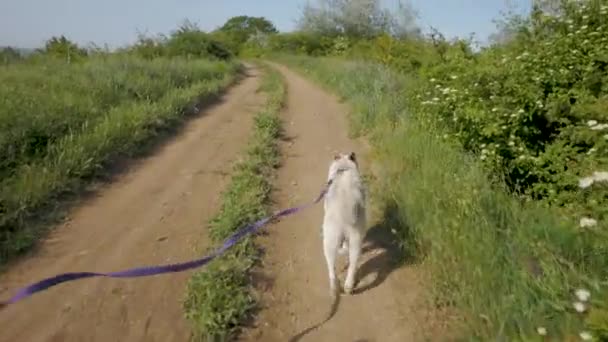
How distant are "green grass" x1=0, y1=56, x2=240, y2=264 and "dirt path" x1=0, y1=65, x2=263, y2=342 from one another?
403 mm

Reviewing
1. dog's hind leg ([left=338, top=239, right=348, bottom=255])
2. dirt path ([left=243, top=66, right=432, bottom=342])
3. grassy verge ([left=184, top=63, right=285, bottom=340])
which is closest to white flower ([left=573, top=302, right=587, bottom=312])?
dirt path ([left=243, top=66, right=432, bottom=342])

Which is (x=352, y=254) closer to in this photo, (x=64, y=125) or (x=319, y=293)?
(x=319, y=293)

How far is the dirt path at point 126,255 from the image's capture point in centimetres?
365

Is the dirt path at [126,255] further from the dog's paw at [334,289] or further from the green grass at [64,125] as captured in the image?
the dog's paw at [334,289]

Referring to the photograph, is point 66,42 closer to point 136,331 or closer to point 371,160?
point 371,160

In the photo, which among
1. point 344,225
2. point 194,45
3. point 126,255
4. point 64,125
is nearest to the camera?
point 344,225

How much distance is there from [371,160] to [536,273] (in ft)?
14.7

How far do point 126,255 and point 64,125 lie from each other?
3.73 meters

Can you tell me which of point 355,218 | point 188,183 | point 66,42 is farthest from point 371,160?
point 66,42

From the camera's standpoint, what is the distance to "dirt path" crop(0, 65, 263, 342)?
12.0 ft

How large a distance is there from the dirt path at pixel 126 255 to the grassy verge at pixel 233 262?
0.50 feet

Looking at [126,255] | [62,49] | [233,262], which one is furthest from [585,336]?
[62,49]

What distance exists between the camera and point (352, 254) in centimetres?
407

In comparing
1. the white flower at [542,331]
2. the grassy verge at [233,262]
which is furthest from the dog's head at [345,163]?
the white flower at [542,331]
